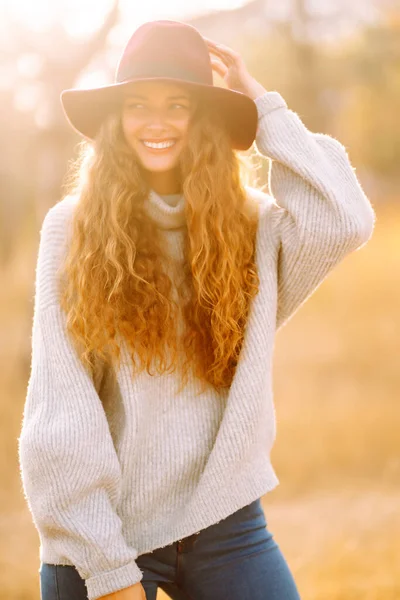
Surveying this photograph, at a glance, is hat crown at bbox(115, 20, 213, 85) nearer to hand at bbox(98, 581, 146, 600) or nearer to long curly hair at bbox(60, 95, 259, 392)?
long curly hair at bbox(60, 95, 259, 392)

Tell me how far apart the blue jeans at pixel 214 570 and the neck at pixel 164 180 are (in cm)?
78

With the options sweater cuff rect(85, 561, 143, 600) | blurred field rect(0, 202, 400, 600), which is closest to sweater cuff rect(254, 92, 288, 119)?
sweater cuff rect(85, 561, 143, 600)

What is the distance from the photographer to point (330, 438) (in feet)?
20.7

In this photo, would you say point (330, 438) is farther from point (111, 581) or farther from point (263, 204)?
point (111, 581)

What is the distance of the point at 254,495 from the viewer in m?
2.00

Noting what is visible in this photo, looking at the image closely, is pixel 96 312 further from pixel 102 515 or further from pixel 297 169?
pixel 297 169

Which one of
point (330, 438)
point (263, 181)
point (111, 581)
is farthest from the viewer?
point (263, 181)

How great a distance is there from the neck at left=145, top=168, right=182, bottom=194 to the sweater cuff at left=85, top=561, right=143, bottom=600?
34.1 inches

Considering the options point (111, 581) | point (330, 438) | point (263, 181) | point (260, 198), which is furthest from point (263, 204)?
point (263, 181)

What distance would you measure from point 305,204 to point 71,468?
31.2 inches

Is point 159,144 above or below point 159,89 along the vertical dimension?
below

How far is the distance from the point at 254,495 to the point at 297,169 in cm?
76

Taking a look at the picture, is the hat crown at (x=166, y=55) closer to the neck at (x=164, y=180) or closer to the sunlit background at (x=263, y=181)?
the neck at (x=164, y=180)

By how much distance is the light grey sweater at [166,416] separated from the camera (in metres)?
1.86
